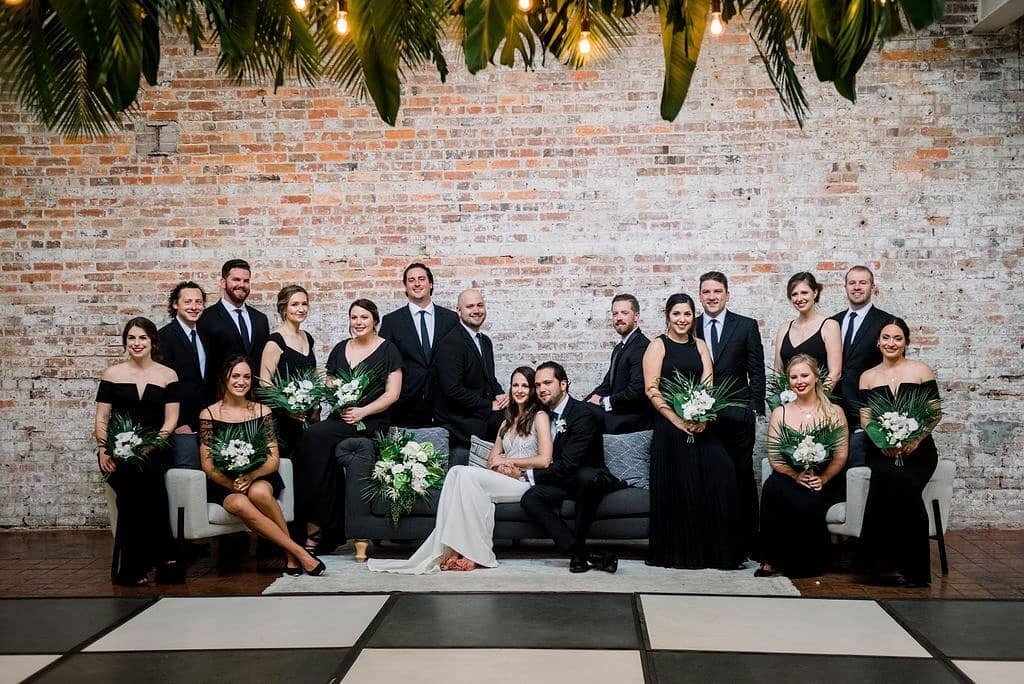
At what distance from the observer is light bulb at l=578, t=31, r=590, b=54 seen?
52.4 inches

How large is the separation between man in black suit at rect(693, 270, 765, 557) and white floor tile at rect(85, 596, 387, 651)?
2.59m

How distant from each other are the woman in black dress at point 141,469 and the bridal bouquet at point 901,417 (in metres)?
4.38

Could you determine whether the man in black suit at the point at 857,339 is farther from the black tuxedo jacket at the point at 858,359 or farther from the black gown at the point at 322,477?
the black gown at the point at 322,477

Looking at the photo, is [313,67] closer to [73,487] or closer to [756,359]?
[756,359]

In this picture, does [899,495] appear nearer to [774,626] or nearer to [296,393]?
[774,626]

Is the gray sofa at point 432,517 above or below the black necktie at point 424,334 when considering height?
below

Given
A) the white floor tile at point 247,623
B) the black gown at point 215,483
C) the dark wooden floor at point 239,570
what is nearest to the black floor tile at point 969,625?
the dark wooden floor at point 239,570

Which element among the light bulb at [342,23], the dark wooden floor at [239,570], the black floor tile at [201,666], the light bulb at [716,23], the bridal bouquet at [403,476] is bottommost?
the dark wooden floor at [239,570]

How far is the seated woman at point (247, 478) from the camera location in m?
6.55

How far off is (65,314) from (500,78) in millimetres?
4004

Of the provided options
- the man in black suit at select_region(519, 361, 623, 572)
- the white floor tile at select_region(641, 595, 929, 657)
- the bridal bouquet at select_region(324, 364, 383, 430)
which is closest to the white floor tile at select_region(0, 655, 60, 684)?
the bridal bouquet at select_region(324, 364, 383, 430)

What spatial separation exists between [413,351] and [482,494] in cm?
144

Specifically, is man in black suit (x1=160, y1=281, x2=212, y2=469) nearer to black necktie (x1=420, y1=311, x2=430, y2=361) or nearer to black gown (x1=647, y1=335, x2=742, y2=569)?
black necktie (x1=420, y1=311, x2=430, y2=361)

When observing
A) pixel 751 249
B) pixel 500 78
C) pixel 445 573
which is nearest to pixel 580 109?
pixel 500 78
